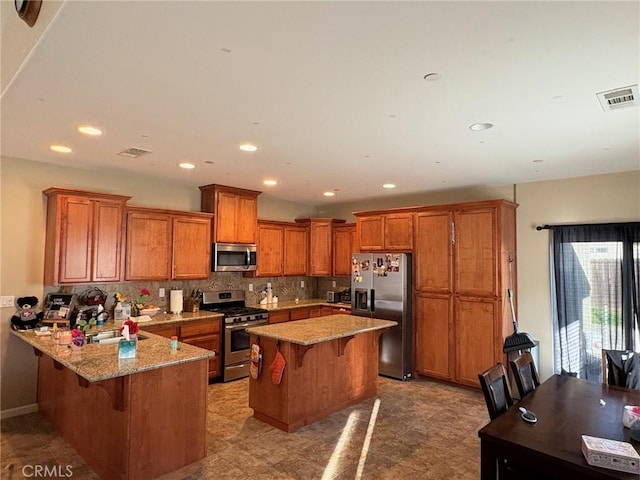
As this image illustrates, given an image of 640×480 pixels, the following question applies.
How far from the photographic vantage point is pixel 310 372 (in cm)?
398

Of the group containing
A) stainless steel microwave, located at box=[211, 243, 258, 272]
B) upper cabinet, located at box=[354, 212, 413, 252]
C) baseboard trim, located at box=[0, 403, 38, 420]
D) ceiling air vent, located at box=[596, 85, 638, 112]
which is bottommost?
baseboard trim, located at box=[0, 403, 38, 420]

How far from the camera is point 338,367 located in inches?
170

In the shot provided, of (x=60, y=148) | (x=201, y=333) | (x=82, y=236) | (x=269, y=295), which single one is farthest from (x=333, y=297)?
(x=60, y=148)

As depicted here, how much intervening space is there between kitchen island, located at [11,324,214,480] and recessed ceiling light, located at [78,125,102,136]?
5.91ft

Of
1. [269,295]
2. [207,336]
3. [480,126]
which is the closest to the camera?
[480,126]

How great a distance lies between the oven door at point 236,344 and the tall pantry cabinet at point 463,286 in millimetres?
2448

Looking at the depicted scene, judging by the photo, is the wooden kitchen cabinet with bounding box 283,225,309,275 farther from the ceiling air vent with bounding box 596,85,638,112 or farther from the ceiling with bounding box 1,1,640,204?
the ceiling air vent with bounding box 596,85,638,112

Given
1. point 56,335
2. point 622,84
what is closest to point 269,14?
point 622,84

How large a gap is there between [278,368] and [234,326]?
5.82 ft

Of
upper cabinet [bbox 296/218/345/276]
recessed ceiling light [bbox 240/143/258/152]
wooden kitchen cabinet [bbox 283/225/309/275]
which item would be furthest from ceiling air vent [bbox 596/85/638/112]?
wooden kitchen cabinet [bbox 283/225/309/275]

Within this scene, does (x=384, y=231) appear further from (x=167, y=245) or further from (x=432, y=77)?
(x=432, y=77)

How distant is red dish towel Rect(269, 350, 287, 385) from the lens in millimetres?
3760

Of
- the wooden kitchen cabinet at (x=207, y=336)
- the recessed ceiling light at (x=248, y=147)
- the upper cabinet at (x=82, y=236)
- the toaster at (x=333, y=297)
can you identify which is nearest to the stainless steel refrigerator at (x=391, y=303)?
the toaster at (x=333, y=297)

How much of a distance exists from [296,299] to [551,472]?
553 centimetres
